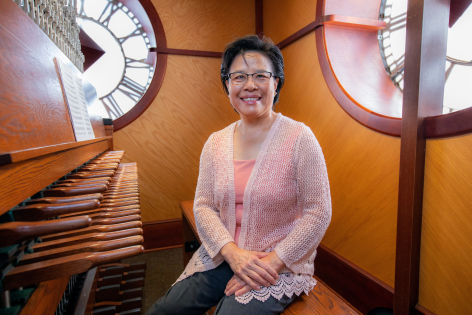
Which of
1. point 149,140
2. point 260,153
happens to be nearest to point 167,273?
point 149,140

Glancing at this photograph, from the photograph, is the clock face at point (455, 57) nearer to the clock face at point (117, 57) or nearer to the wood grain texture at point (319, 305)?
the wood grain texture at point (319, 305)

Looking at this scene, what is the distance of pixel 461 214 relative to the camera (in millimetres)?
1256

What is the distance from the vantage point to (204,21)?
3146mm

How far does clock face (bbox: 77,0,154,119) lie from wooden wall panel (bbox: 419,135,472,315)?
2827 mm

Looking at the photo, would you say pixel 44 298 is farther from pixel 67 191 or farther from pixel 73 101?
pixel 73 101

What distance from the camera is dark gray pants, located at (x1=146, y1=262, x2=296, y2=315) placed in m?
1.06

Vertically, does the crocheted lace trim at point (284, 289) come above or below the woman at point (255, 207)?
below

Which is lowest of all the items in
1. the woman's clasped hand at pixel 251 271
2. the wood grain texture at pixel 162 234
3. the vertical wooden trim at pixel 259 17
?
the wood grain texture at pixel 162 234

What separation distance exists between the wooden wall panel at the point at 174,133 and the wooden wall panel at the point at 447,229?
232 centimetres

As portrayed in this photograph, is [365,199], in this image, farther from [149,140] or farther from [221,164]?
[149,140]

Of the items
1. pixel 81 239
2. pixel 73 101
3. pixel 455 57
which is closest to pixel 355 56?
pixel 455 57

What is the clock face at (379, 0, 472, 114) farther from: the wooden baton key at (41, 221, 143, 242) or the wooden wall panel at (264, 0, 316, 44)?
the wooden baton key at (41, 221, 143, 242)

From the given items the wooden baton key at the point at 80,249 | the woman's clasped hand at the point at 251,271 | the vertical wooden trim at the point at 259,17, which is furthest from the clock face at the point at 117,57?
the wooden baton key at the point at 80,249

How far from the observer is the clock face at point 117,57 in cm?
300
